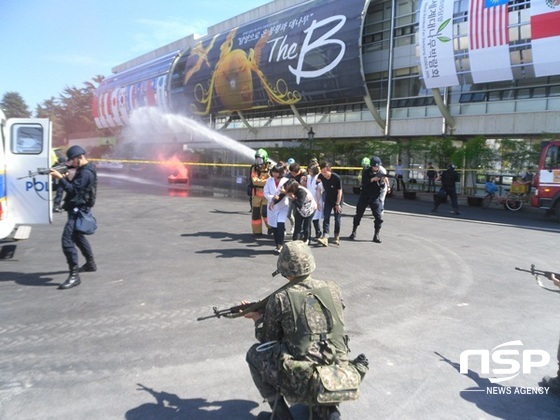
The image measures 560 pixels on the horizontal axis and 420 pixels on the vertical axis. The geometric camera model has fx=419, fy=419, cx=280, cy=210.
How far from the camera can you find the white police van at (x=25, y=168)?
23.9 ft

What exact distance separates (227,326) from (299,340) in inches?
86.2

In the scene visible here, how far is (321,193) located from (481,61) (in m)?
17.5

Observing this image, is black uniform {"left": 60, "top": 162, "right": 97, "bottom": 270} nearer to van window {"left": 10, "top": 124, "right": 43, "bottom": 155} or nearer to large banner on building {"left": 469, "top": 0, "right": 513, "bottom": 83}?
van window {"left": 10, "top": 124, "right": 43, "bottom": 155}

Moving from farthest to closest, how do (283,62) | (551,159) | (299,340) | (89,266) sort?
(283,62), (551,159), (89,266), (299,340)

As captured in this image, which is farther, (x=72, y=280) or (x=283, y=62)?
(x=283, y=62)

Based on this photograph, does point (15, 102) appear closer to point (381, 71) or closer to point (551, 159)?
point (381, 71)

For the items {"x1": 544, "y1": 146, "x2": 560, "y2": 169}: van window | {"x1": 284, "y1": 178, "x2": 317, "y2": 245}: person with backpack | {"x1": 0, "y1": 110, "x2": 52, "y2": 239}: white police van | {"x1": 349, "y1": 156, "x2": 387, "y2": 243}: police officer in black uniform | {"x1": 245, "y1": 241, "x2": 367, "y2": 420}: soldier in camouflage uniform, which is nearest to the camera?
{"x1": 245, "y1": 241, "x2": 367, "y2": 420}: soldier in camouflage uniform

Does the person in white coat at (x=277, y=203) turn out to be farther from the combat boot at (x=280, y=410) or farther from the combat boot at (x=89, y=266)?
the combat boot at (x=280, y=410)

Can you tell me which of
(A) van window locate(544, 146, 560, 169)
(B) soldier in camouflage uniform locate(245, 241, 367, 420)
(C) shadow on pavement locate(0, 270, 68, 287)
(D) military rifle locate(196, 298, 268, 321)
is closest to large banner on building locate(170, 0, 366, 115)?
(A) van window locate(544, 146, 560, 169)

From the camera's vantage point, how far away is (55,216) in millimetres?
12047

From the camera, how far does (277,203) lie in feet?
25.1

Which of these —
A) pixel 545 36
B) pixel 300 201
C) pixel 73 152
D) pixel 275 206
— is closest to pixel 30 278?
pixel 73 152

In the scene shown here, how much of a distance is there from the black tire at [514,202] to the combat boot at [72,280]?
15661 millimetres

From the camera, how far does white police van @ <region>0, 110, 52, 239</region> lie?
727cm
